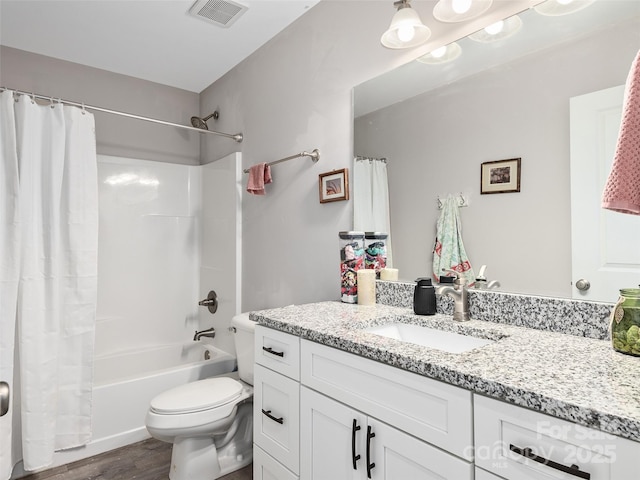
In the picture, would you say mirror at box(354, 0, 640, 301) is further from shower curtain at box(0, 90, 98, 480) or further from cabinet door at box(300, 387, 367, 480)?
shower curtain at box(0, 90, 98, 480)

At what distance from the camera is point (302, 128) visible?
7.14 ft

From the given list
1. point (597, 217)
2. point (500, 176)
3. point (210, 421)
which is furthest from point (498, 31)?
point (210, 421)

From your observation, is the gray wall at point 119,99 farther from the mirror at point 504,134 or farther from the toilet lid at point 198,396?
the mirror at point 504,134

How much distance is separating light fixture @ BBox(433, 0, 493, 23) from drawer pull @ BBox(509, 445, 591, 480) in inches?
53.9

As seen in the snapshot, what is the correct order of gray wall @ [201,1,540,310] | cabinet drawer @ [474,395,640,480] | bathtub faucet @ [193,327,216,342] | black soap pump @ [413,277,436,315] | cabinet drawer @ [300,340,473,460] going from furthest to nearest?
bathtub faucet @ [193,327,216,342], gray wall @ [201,1,540,310], black soap pump @ [413,277,436,315], cabinet drawer @ [300,340,473,460], cabinet drawer @ [474,395,640,480]

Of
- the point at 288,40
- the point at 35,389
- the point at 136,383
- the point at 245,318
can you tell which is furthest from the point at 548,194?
the point at 35,389

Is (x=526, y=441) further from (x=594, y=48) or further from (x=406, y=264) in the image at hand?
(x=594, y=48)

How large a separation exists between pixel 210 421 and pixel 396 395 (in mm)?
1162

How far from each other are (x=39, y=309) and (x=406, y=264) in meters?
1.86

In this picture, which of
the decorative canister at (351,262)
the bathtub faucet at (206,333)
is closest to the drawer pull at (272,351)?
the decorative canister at (351,262)

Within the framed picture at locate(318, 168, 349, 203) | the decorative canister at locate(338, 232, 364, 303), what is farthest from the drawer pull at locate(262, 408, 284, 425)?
the framed picture at locate(318, 168, 349, 203)

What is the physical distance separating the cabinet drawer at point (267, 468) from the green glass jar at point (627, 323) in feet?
3.45

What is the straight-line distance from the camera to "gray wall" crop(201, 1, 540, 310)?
73.9 inches

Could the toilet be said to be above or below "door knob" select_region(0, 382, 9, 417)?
below
